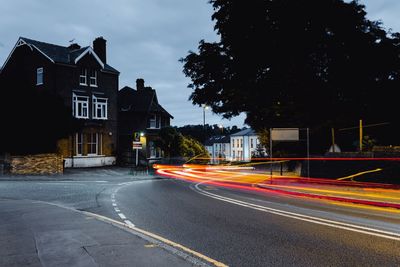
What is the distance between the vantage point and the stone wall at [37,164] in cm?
2830

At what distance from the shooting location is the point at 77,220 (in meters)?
10.4

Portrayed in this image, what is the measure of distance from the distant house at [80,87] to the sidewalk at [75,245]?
2833 cm

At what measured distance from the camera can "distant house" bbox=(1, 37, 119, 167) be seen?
124 feet

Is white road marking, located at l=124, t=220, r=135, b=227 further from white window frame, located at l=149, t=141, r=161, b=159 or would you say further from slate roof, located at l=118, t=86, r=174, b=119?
slate roof, located at l=118, t=86, r=174, b=119

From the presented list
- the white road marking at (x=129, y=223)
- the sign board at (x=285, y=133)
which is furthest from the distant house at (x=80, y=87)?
the white road marking at (x=129, y=223)

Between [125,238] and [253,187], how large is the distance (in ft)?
45.1

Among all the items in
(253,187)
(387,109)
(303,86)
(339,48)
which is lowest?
(253,187)

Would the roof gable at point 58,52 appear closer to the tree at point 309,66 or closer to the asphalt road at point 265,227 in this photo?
the tree at point 309,66

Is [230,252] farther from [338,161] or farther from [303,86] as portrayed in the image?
[303,86]

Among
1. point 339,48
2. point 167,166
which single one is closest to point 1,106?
point 167,166

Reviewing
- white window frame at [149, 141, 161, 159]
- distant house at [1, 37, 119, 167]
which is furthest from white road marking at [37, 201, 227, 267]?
white window frame at [149, 141, 161, 159]

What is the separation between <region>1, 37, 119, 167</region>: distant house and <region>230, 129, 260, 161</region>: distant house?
58013 millimetres

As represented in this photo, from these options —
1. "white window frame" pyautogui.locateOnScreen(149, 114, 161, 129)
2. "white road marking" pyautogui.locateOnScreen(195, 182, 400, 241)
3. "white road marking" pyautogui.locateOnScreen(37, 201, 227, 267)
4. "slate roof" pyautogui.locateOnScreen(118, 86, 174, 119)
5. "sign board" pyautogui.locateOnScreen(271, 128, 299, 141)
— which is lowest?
"white road marking" pyautogui.locateOnScreen(195, 182, 400, 241)

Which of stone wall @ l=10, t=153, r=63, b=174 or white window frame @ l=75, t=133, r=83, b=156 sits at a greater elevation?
white window frame @ l=75, t=133, r=83, b=156
